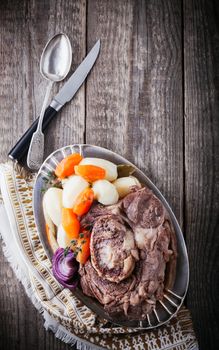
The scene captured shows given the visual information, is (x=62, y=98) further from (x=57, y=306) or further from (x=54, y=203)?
(x=57, y=306)

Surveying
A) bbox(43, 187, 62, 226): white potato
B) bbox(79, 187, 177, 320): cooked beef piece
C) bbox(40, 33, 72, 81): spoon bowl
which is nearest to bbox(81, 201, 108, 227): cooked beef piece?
bbox(79, 187, 177, 320): cooked beef piece

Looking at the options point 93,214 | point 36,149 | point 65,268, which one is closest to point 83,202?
point 93,214

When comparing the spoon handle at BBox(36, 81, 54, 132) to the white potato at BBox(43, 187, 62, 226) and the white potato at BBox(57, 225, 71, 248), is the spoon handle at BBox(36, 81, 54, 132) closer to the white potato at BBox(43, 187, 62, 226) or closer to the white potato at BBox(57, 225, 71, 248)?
the white potato at BBox(43, 187, 62, 226)

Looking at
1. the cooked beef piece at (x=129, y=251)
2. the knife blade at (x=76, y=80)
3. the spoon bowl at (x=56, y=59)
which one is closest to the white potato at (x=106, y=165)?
the cooked beef piece at (x=129, y=251)

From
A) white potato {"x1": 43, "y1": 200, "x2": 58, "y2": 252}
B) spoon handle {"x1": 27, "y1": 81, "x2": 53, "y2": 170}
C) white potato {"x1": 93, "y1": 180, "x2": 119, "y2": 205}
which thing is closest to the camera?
white potato {"x1": 93, "y1": 180, "x2": 119, "y2": 205}

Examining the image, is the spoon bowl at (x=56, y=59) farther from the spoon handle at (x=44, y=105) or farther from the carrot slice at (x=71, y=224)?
the carrot slice at (x=71, y=224)

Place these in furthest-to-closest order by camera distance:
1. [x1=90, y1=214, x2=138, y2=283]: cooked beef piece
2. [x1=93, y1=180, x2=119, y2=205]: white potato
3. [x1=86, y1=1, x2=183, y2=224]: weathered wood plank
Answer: [x1=86, y1=1, x2=183, y2=224]: weathered wood plank
[x1=93, y1=180, x2=119, y2=205]: white potato
[x1=90, y1=214, x2=138, y2=283]: cooked beef piece

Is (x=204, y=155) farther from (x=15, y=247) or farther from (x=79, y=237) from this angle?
(x=15, y=247)

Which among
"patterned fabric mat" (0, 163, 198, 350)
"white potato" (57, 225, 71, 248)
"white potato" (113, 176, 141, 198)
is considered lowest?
"patterned fabric mat" (0, 163, 198, 350)

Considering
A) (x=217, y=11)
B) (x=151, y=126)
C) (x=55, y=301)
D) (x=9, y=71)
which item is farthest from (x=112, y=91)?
(x=55, y=301)
